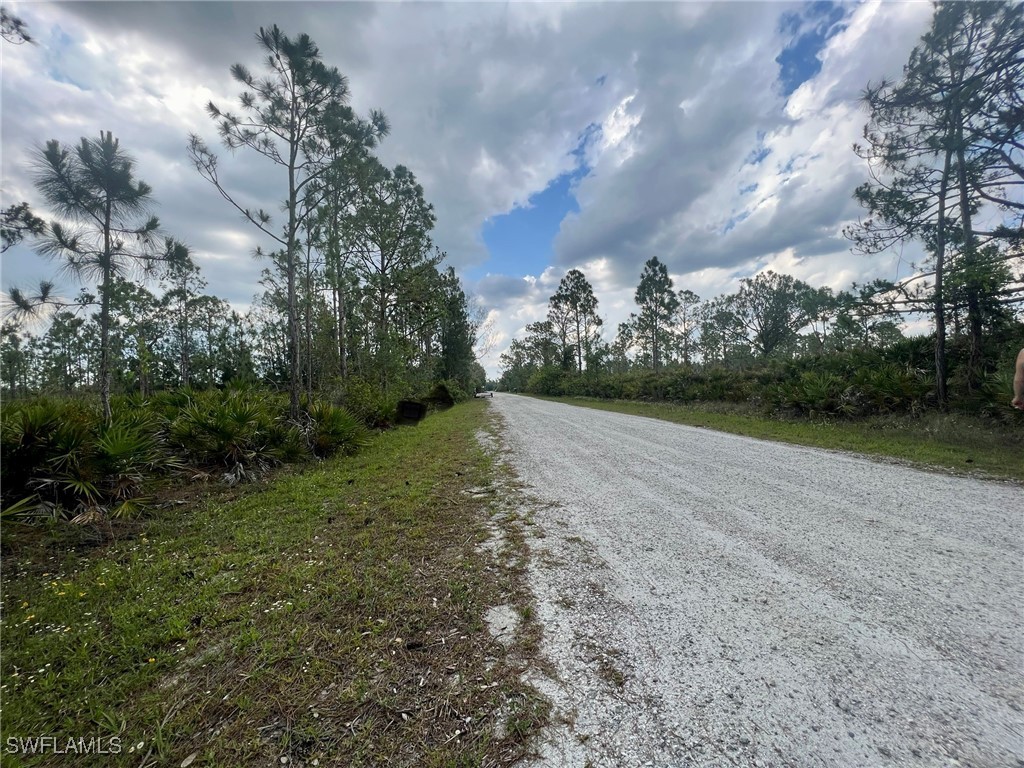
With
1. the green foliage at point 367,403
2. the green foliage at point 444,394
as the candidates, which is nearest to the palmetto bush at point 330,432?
the green foliage at point 367,403

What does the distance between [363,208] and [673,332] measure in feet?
110

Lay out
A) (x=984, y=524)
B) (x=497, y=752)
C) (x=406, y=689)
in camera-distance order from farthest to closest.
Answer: (x=984, y=524), (x=406, y=689), (x=497, y=752)

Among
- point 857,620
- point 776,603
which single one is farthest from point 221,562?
point 857,620

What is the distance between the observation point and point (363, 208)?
15.0m

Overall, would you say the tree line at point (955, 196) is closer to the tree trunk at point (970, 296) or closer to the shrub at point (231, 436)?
the tree trunk at point (970, 296)

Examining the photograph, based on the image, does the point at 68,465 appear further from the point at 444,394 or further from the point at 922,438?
the point at 444,394

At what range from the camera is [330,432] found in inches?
A: 322

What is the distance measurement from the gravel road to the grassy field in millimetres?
372

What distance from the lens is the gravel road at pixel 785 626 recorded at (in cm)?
153

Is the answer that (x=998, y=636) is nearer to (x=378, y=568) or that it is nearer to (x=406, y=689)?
(x=406, y=689)

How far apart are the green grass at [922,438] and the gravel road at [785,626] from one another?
1923mm

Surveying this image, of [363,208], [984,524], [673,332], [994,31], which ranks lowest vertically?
[984,524]

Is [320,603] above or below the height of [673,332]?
below

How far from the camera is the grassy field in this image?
1634 mm
